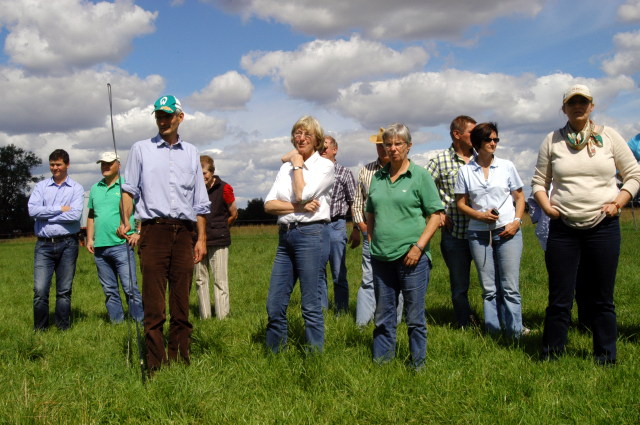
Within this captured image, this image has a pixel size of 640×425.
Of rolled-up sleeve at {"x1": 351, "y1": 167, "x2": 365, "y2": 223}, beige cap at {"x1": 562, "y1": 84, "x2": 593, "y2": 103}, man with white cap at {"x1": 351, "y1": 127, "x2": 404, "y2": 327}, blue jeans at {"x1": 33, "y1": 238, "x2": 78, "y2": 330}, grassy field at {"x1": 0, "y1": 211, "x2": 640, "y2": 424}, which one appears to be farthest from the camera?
blue jeans at {"x1": 33, "y1": 238, "x2": 78, "y2": 330}

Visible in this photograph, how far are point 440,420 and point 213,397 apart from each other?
156 cm

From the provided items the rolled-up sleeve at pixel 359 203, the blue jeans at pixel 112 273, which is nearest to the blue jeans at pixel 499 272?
the rolled-up sleeve at pixel 359 203

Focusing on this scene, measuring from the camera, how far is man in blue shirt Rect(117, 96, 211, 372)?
4133 millimetres

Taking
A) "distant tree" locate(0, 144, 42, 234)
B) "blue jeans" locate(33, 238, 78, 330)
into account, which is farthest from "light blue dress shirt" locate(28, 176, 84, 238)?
"distant tree" locate(0, 144, 42, 234)

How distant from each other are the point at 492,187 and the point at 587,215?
125cm

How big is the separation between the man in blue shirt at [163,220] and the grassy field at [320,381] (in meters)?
0.33

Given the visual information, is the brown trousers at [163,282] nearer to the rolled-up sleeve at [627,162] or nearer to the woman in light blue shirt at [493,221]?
the woman in light blue shirt at [493,221]

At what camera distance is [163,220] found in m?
4.19

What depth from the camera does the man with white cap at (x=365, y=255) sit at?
577 cm

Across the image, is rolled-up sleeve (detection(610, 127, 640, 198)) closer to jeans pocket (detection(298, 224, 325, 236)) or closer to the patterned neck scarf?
the patterned neck scarf

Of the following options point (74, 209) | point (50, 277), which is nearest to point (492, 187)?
point (74, 209)

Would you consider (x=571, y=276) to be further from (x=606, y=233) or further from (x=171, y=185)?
(x=171, y=185)

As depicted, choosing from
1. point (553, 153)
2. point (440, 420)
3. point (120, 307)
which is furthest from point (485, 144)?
point (120, 307)

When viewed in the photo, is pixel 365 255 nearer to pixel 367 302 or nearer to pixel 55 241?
pixel 367 302
